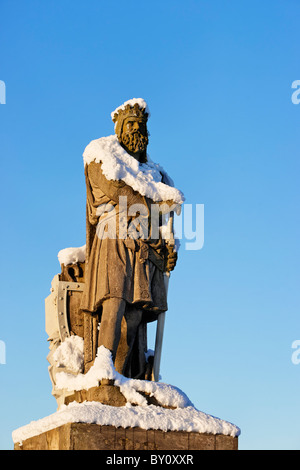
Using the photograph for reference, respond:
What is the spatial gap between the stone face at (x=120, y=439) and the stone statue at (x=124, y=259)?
1.29 metres

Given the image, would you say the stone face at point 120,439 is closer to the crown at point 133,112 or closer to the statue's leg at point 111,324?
the statue's leg at point 111,324

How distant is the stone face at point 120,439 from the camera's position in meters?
11.0

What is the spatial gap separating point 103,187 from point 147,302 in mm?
1645

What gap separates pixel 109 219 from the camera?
1278 cm

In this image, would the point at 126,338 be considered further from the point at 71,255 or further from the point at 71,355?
the point at 71,255

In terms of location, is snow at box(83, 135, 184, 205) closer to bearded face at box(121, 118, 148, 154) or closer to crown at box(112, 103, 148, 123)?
bearded face at box(121, 118, 148, 154)

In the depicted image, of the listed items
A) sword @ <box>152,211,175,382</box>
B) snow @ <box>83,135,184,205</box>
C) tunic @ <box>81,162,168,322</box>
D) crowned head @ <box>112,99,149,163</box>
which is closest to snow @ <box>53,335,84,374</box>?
tunic @ <box>81,162,168,322</box>

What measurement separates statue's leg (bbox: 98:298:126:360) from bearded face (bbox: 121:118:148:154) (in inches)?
88.0

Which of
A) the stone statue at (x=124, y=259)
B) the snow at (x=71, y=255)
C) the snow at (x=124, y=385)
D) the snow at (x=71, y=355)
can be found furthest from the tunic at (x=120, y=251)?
the snow at (x=124, y=385)

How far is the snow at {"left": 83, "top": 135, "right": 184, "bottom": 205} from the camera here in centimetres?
1267

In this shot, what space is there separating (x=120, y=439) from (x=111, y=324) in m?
1.63
